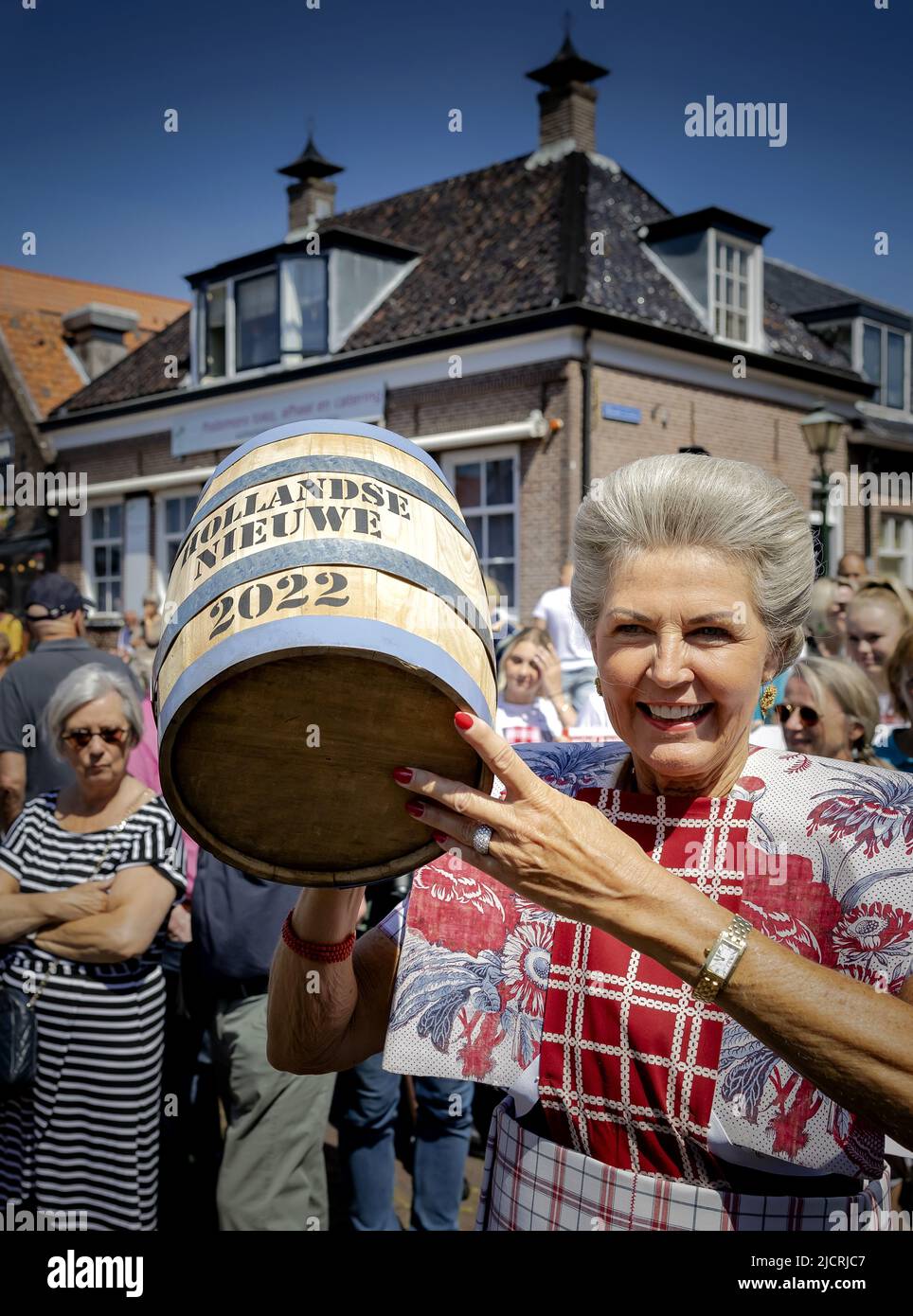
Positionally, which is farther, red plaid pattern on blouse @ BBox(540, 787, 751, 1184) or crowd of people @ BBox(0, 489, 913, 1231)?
crowd of people @ BBox(0, 489, 913, 1231)

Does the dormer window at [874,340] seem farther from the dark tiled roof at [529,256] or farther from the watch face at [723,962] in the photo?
the watch face at [723,962]

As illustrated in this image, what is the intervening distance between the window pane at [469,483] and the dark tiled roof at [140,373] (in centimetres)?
691

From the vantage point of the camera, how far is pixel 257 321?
17.4 m

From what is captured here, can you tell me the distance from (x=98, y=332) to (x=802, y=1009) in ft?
78.7

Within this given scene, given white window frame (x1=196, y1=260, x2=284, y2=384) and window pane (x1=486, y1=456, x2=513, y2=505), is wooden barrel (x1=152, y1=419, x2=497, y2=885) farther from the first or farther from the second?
white window frame (x1=196, y1=260, x2=284, y2=384)

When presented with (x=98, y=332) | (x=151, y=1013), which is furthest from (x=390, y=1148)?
(x=98, y=332)

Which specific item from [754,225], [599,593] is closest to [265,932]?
[599,593]

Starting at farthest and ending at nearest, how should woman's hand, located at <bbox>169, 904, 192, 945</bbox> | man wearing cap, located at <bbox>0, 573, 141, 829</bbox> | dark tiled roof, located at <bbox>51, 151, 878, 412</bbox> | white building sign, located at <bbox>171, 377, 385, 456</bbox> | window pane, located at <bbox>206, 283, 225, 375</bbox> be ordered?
1. window pane, located at <bbox>206, 283, 225, 375</bbox>
2. white building sign, located at <bbox>171, 377, 385, 456</bbox>
3. dark tiled roof, located at <bbox>51, 151, 878, 412</bbox>
4. man wearing cap, located at <bbox>0, 573, 141, 829</bbox>
5. woman's hand, located at <bbox>169, 904, 192, 945</bbox>

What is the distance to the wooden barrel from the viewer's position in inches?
50.4

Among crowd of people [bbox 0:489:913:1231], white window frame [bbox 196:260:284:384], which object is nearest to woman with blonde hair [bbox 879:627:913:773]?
crowd of people [bbox 0:489:913:1231]

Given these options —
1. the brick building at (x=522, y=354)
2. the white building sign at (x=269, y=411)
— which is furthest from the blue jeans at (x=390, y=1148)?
the white building sign at (x=269, y=411)

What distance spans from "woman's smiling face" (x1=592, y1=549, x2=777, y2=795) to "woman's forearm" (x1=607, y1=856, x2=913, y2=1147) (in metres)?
0.26

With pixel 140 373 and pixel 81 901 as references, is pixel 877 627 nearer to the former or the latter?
pixel 81 901

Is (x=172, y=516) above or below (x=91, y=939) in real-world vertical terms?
above
